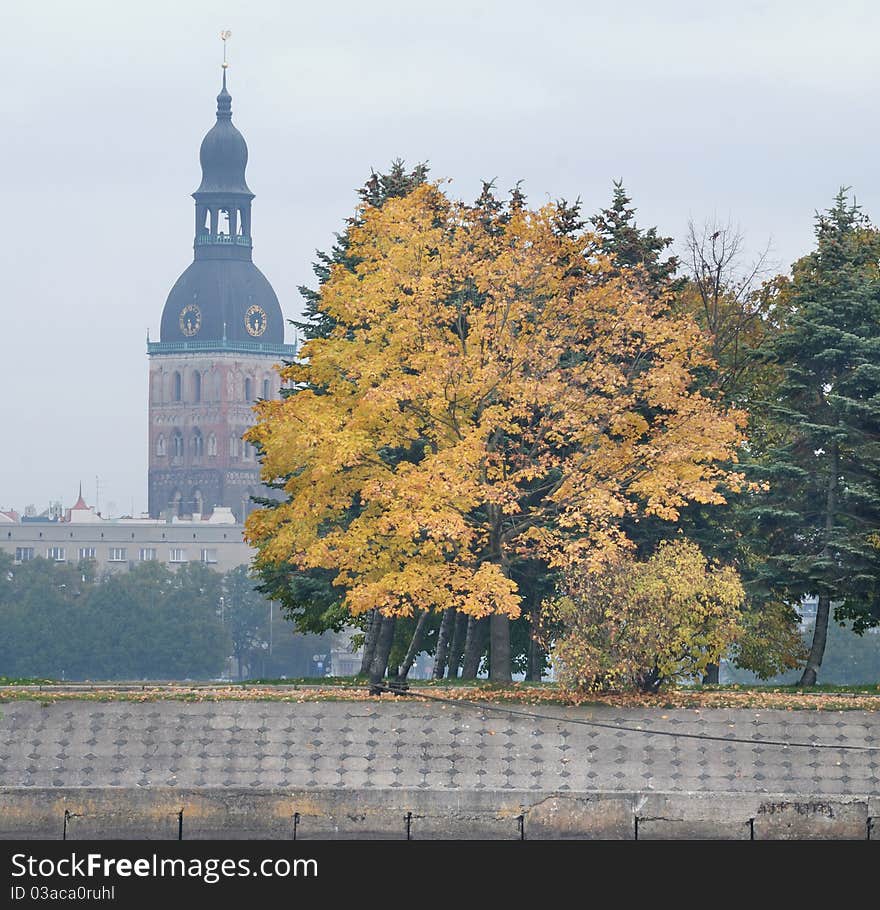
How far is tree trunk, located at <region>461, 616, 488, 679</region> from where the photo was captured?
65625mm

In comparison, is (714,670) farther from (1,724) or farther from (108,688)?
(1,724)

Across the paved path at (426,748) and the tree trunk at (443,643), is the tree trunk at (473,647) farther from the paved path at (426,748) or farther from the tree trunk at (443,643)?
the paved path at (426,748)

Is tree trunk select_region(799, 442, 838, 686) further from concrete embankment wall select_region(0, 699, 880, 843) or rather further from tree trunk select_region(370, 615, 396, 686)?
tree trunk select_region(370, 615, 396, 686)

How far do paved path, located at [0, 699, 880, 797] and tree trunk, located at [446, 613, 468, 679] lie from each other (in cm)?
1710

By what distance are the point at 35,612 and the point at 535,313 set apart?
144349 mm

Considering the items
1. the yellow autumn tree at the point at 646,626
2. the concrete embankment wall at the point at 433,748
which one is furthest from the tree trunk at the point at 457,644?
the concrete embankment wall at the point at 433,748

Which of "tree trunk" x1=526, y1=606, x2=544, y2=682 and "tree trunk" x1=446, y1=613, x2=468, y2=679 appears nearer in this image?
"tree trunk" x1=526, y1=606, x2=544, y2=682

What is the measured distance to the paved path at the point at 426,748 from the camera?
4962 centimetres

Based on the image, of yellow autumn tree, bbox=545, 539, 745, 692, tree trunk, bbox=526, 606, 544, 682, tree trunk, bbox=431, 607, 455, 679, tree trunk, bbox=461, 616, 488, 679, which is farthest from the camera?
tree trunk, bbox=526, 606, 544, 682

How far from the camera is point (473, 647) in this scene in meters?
66.5

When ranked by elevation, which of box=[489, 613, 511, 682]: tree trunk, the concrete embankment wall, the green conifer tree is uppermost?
the green conifer tree

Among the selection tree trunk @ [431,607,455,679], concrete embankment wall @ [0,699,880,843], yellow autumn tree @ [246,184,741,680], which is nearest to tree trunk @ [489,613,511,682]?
yellow autumn tree @ [246,184,741,680]

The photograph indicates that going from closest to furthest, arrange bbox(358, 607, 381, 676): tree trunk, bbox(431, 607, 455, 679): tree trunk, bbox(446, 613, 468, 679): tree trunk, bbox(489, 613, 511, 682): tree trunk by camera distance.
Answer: bbox(489, 613, 511, 682): tree trunk → bbox(431, 607, 455, 679): tree trunk → bbox(358, 607, 381, 676): tree trunk → bbox(446, 613, 468, 679): tree trunk
